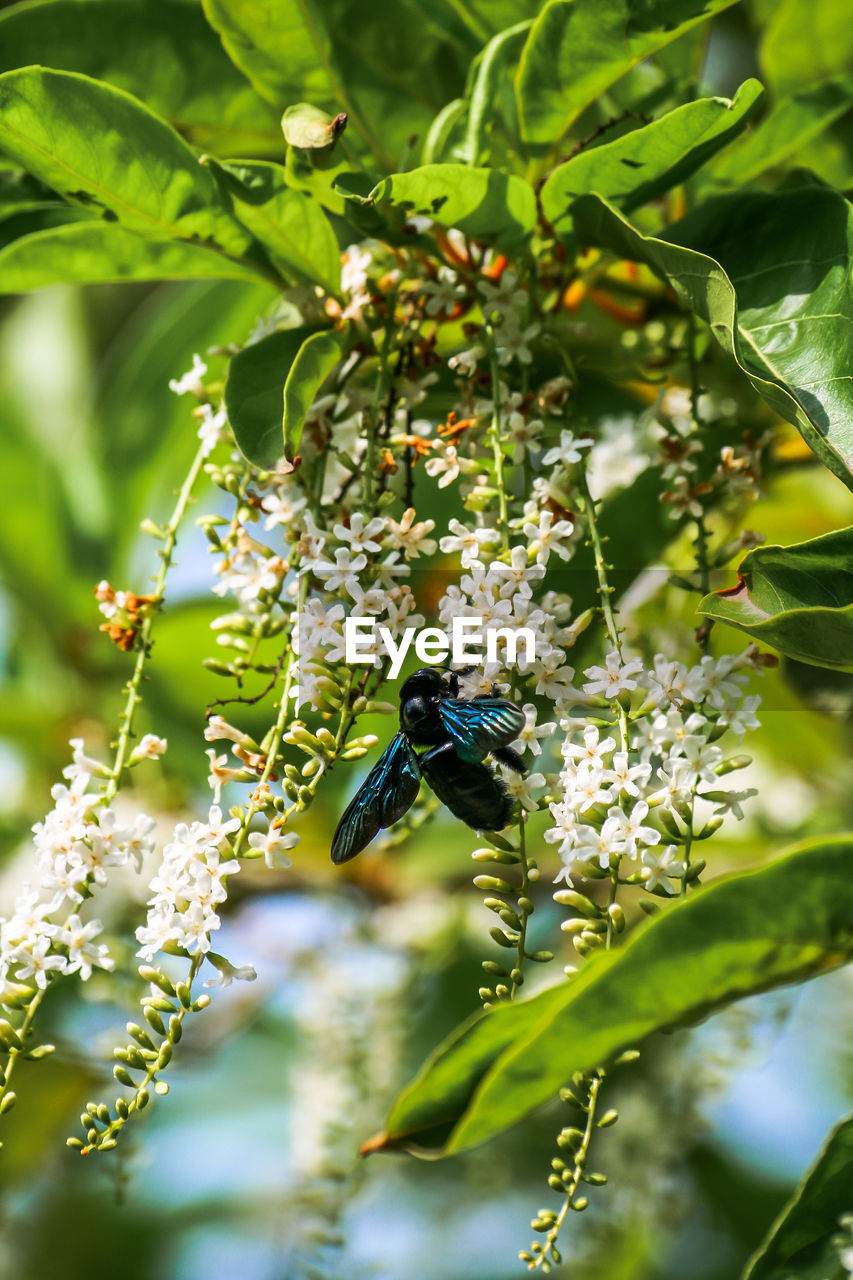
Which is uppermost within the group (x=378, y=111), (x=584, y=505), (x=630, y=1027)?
(x=378, y=111)

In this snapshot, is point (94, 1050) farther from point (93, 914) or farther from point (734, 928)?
point (734, 928)

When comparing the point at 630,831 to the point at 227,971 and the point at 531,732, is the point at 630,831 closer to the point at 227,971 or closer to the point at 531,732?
the point at 531,732

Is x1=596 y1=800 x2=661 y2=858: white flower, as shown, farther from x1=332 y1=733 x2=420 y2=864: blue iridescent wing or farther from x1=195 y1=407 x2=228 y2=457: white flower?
x1=195 y1=407 x2=228 y2=457: white flower

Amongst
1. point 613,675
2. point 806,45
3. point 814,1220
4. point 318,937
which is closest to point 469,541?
point 613,675

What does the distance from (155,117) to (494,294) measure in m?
0.32

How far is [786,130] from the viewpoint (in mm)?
1126

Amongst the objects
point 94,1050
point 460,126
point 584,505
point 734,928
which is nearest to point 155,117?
point 460,126

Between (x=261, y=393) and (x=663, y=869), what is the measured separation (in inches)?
19.6

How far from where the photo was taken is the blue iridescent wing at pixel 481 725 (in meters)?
0.84

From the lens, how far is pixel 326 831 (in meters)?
2.17

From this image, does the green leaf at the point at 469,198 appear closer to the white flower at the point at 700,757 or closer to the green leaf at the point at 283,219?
the green leaf at the point at 283,219

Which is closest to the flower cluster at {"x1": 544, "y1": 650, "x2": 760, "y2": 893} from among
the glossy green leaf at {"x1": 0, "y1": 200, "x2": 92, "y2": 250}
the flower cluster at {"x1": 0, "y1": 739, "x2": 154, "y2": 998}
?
the flower cluster at {"x1": 0, "y1": 739, "x2": 154, "y2": 998}

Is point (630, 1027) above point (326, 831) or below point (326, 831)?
below

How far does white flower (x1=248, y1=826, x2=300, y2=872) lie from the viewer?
816mm
